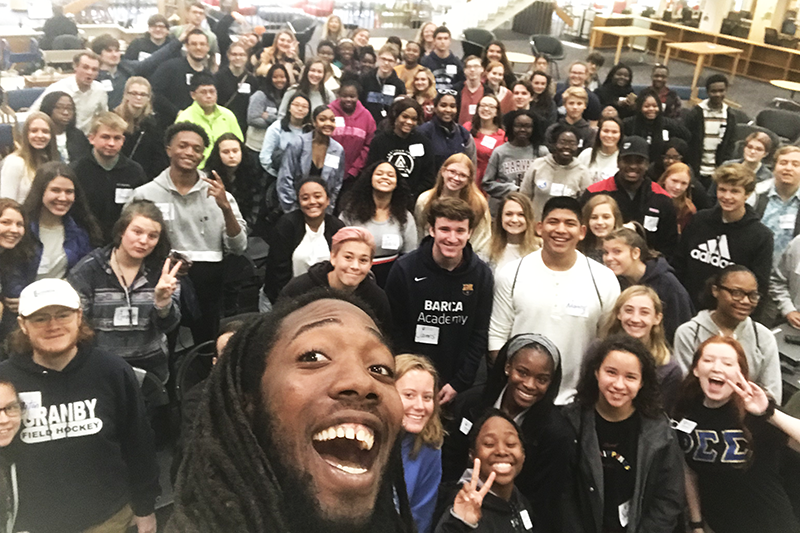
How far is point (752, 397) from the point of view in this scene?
2.11 meters

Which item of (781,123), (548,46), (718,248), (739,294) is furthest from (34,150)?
(548,46)

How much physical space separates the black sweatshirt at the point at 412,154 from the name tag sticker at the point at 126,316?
6.91 ft

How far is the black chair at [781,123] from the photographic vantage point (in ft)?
19.7

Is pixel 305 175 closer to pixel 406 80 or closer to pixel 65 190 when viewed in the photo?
pixel 65 190

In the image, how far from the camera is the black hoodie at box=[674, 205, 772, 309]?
3.26 meters

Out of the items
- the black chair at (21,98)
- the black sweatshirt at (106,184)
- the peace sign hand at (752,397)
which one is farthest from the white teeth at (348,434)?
the black chair at (21,98)

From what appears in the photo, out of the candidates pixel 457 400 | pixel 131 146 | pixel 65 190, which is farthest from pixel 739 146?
pixel 65 190

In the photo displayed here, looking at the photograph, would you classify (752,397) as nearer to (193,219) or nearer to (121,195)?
(193,219)

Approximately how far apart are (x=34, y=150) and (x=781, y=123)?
6.32m

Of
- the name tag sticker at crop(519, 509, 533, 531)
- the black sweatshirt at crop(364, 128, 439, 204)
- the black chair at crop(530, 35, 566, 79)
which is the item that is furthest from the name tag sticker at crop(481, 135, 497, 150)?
the black chair at crop(530, 35, 566, 79)

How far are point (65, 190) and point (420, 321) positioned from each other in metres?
1.66

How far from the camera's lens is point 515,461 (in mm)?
2072

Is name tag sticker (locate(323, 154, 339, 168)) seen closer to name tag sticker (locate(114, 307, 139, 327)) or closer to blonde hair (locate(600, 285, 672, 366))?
name tag sticker (locate(114, 307, 139, 327))

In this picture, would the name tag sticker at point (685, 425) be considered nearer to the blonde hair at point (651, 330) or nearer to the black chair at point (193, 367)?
the blonde hair at point (651, 330)
